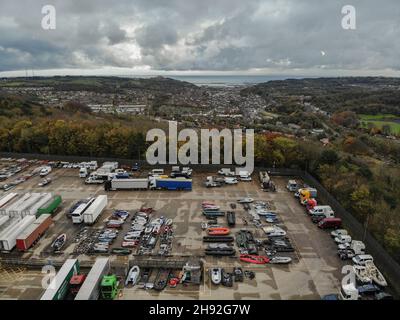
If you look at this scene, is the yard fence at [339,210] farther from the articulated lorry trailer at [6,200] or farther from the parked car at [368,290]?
the articulated lorry trailer at [6,200]

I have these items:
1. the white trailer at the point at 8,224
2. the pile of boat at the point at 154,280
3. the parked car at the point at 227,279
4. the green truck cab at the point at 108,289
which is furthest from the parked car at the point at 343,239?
the white trailer at the point at 8,224

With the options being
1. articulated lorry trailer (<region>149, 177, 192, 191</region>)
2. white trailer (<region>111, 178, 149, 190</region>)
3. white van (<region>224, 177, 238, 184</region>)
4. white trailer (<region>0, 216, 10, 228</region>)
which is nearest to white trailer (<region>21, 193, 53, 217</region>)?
white trailer (<region>0, 216, 10, 228</region>)

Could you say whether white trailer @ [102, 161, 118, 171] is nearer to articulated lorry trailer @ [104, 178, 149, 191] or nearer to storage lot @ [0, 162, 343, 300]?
storage lot @ [0, 162, 343, 300]

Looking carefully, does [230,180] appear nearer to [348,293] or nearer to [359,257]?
[359,257]

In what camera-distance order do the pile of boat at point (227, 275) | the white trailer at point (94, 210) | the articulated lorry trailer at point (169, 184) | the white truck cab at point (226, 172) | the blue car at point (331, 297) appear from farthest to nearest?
the white truck cab at point (226, 172)
the articulated lorry trailer at point (169, 184)
the white trailer at point (94, 210)
the pile of boat at point (227, 275)
the blue car at point (331, 297)

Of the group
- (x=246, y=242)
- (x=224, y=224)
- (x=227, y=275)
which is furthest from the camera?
(x=224, y=224)

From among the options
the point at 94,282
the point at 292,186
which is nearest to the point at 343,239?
the point at 292,186
